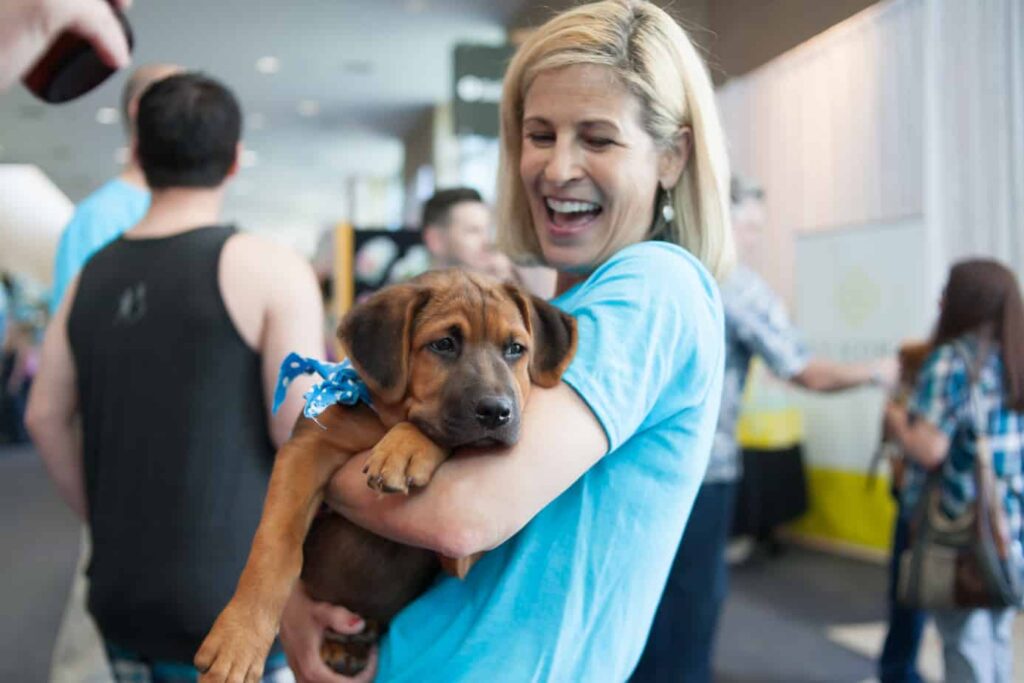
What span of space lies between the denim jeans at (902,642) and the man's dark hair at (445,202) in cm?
239

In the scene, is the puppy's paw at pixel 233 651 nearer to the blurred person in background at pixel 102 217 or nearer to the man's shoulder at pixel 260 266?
the man's shoulder at pixel 260 266

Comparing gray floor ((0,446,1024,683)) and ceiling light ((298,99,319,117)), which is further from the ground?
ceiling light ((298,99,319,117))

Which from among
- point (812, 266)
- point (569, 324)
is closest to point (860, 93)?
point (812, 266)

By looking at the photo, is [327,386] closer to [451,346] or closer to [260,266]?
[451,346]

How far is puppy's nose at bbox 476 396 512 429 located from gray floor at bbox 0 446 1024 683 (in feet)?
12.6

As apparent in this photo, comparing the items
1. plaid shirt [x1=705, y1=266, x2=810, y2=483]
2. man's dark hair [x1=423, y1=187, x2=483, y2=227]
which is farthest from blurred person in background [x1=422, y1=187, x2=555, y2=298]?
plaid shirt [x1=705, y1=266, x2=810, y2=483]

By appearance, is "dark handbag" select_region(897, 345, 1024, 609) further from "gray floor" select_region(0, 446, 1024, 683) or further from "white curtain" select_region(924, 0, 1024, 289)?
"gray floor" select_region(0, 446, 1024, 683)

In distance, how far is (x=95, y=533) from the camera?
86.5 inches

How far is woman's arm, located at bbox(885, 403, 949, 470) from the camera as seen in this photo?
3.35 m

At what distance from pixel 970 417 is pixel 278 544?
2.80m

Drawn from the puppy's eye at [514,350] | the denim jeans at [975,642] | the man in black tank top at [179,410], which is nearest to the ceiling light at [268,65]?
the man in black tank top at [179,410]

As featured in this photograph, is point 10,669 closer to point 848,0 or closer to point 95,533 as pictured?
point 95,533

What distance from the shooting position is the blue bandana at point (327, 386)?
1.36 m

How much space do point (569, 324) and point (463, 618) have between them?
0.45 metres
